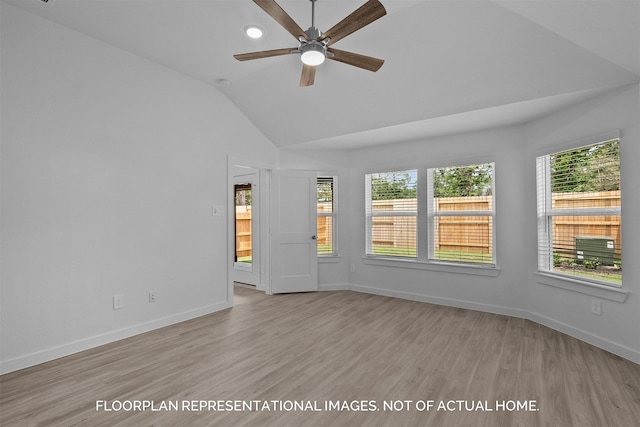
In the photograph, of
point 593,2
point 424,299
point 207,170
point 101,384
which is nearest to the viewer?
point 593,2

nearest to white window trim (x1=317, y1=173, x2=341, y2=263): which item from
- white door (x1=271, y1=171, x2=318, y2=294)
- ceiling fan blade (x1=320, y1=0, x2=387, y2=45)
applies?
white door (x1=271, y1=171, x2=318, y2=294)

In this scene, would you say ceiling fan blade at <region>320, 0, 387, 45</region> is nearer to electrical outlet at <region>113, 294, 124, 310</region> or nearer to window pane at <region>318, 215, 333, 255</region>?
electrical outlet at <region>113, 294, 124, 310</region>

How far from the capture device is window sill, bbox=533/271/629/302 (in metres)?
2.98

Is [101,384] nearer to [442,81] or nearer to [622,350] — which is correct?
[442,81]

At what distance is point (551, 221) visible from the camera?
3730 mm

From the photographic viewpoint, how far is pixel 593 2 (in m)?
2.22

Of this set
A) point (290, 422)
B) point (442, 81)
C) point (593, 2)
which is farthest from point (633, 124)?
point (290, 422)

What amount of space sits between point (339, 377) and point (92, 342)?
2.46 metres

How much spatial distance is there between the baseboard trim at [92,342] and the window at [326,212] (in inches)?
84.6

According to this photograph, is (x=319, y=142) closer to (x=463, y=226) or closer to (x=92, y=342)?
(x=463, y=226)

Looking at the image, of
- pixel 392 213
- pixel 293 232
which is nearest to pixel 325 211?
pixel 293 232

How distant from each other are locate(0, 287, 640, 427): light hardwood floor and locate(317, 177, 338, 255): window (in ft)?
6.23

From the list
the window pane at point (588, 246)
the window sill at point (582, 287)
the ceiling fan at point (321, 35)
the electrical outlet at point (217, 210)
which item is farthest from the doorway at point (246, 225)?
the window pane at point (588, 246)

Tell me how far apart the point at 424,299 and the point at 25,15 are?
5.46 metres
